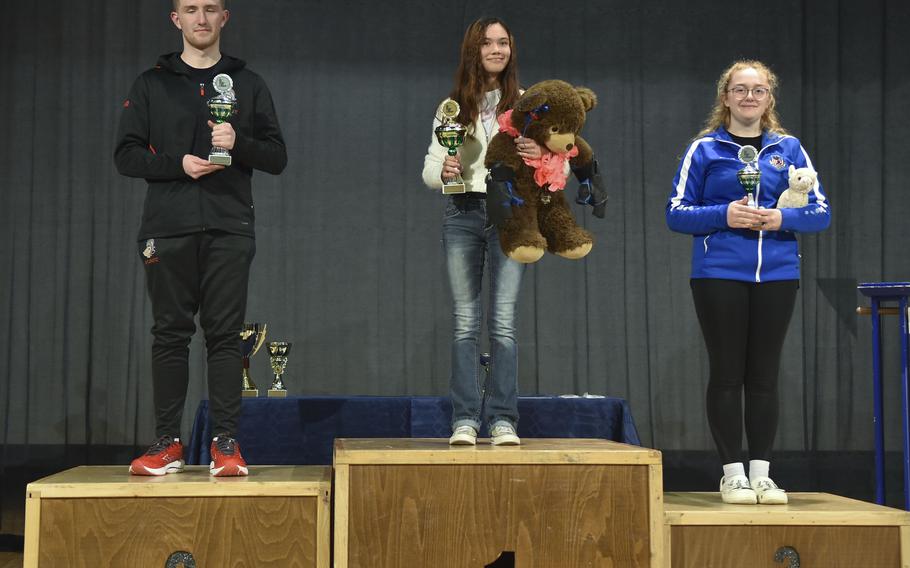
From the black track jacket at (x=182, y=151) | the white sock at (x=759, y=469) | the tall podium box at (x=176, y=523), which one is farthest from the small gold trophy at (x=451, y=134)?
the white sock at (x=759, y=469)

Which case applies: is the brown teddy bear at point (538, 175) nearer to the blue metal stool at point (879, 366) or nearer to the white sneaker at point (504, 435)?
the white sneaker at point (504, 435)

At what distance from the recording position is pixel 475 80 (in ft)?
8.58

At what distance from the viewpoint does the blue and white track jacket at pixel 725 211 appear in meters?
2.49

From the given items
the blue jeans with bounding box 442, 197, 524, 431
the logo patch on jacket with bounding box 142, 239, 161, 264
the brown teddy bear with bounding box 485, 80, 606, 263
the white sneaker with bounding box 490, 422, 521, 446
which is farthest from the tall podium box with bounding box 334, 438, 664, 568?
the logo patch on jacket with bounding box 142, 239, 161, 264

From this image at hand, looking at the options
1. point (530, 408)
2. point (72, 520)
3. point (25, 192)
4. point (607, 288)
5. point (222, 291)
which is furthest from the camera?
point (607, 288)

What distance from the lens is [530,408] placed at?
3328mm

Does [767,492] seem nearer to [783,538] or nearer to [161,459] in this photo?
[783,538]

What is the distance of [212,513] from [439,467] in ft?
1.79

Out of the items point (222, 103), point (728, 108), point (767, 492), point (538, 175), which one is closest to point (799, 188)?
point (728, 108)

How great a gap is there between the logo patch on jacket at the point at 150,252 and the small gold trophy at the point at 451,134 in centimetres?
78

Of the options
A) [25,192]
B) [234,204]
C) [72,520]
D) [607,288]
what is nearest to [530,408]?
[234,204]

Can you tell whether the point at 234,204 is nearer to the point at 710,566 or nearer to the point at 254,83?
the point at 254,83

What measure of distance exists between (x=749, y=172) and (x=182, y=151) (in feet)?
5.05

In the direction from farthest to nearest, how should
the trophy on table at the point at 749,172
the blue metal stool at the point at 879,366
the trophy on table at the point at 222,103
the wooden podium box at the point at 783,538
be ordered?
1. the blue metal stool at the point at 879,366
2. the trophy on table at the point at 749,172
3. the trophy on table at the point at 222,103
4. the wooden podium box at the point at 783,538
